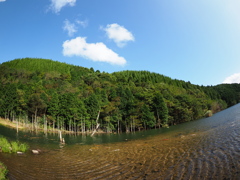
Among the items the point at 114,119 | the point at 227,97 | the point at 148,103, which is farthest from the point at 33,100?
the point at 227,97

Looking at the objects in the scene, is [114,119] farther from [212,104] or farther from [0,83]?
[212,104]

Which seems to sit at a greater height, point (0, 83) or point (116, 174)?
point (0, 83)

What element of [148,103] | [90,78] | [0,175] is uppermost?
[90,78]

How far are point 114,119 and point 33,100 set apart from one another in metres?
33.6

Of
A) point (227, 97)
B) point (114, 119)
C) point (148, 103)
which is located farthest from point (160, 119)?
point (227, 97)

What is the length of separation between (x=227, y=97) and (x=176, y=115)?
10799 cm

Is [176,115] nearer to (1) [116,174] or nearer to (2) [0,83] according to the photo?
(1) [116,174]

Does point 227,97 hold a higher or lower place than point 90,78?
lower

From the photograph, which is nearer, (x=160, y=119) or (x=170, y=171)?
(x=170, y=171)

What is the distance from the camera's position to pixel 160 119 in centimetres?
7319

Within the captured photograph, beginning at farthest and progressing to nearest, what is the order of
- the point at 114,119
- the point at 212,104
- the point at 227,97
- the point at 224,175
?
the point at 227,97 → the point at 212,104 → the point at 114,119 → the point at 224,175

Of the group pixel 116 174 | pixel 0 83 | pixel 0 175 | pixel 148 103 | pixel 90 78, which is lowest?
pixel 116 174

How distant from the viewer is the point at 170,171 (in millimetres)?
10734

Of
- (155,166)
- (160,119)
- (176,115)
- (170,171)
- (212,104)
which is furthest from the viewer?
(212,104)
